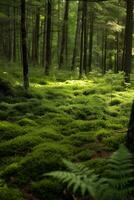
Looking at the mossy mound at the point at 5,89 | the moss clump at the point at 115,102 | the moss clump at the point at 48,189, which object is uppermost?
the mossy mound at the point at 5,89

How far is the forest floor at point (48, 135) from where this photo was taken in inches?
236

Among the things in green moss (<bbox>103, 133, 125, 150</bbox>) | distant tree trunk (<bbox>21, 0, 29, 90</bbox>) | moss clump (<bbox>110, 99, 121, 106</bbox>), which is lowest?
moss clump (<bbox>110, 99, 121, 106</bbox>)

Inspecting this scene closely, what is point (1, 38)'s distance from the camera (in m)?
41.8

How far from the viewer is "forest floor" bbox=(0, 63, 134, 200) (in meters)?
5.98

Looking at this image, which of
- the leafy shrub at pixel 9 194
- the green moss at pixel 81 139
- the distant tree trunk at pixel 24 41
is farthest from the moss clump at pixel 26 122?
the distant tree trunk at pixel 24 41

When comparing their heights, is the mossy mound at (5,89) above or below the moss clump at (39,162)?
above

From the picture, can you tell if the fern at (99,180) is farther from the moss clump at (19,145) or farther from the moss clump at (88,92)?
the moss clump at (88,92)

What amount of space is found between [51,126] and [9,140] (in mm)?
1457

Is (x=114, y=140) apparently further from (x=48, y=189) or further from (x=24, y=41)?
(x=24, y=41)

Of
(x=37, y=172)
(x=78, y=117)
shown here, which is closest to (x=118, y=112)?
(x=78, y=117)

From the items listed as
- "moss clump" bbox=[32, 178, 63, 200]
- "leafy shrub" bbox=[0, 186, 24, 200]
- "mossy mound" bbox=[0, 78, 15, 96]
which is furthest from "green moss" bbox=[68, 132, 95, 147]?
"mossy mound" bbox=[0, 78, 15, 96]

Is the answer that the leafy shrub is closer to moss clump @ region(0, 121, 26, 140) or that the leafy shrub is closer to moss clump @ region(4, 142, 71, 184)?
moss clump @ region(4, 142, 71, 184)

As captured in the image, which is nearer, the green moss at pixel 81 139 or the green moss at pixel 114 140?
the green moss at pixel 114 140

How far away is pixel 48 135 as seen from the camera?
27.4 feet
